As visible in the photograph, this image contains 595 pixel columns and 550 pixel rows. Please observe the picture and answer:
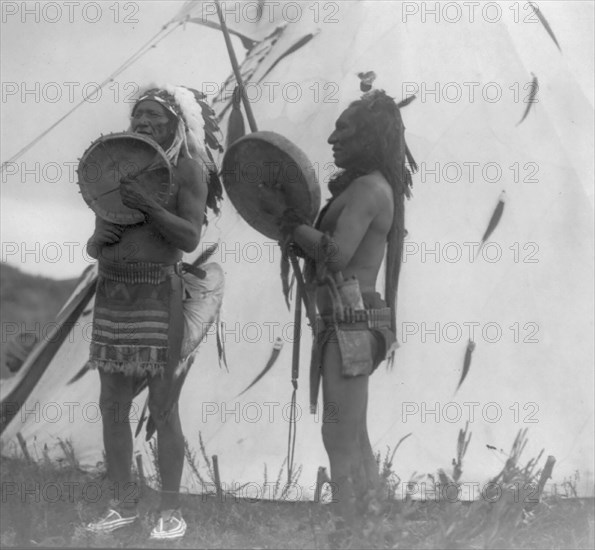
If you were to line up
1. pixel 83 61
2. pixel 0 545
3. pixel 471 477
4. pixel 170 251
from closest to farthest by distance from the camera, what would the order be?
pixel 0 545
pixel 170 251
pixel 471 477
pixel 83 61

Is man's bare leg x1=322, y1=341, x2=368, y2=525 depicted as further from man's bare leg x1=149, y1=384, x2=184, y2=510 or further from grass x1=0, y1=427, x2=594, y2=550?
man's bare leg x1=149, y1=384, x2=184, y2=510

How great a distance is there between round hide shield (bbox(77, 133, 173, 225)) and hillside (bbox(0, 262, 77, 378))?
2.34 feet

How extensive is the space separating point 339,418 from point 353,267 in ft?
1.65

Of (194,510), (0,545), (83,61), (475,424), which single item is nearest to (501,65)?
(475,424)

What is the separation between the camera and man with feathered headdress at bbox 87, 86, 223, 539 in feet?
10.8

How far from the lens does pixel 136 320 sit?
3.30 m

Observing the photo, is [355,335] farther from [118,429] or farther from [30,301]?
[30,301]

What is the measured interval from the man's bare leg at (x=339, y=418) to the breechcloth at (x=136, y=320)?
0.59 m

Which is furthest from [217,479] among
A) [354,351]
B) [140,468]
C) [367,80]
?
[367,80]

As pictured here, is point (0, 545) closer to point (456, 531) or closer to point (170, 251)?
point (170, 251)

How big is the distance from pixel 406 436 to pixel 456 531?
600 millimetres

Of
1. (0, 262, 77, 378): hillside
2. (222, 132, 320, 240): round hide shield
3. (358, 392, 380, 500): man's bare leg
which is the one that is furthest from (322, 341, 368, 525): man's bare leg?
(0, 262, 77, 378): hillside

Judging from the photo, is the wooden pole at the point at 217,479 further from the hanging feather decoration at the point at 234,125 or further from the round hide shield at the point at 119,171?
the hanging feather decoration at the point at 234,125

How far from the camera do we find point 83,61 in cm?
389
